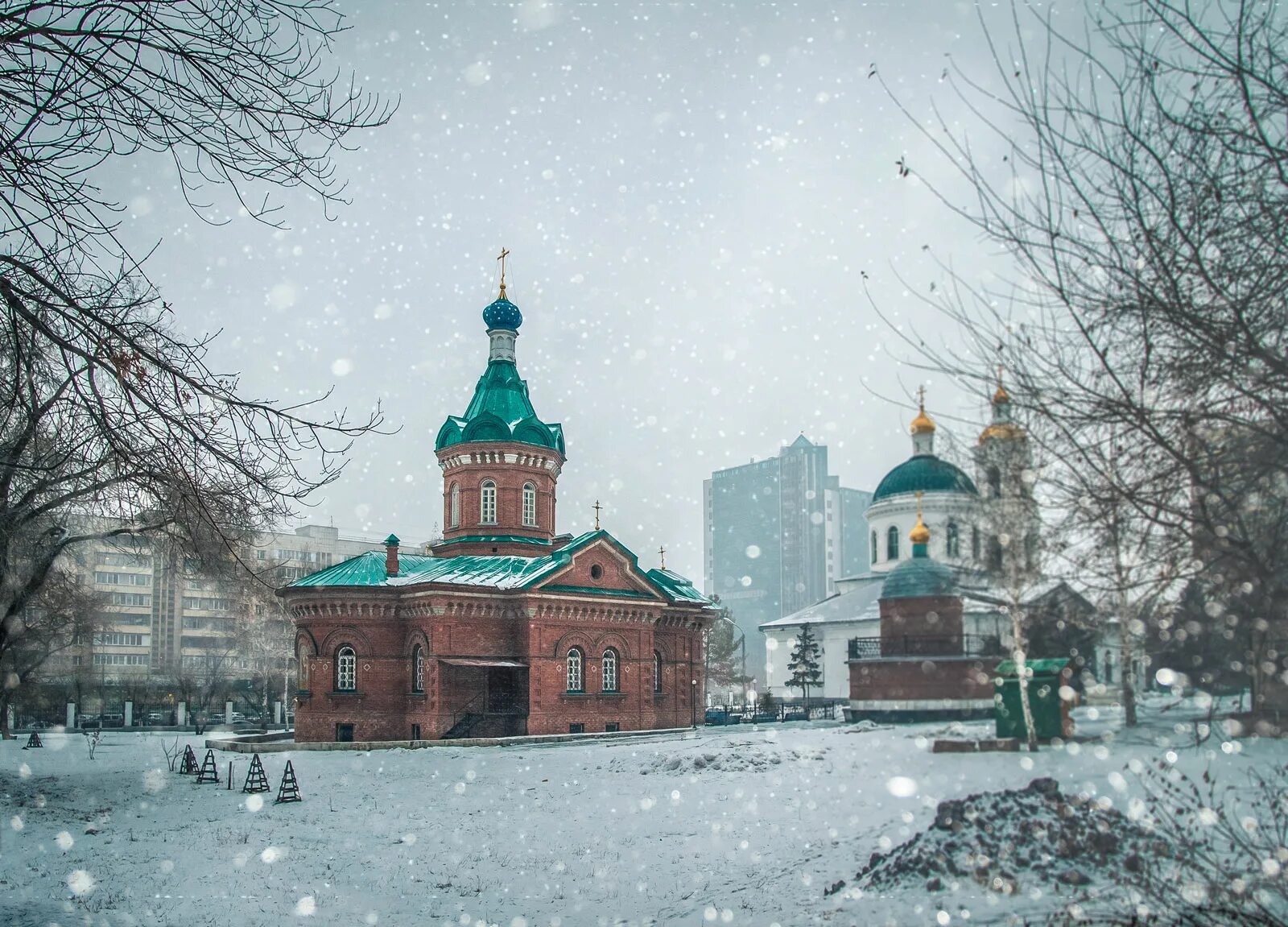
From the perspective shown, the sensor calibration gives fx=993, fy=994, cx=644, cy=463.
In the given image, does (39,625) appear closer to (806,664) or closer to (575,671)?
(575,671)

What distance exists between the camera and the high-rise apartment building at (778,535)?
426ft

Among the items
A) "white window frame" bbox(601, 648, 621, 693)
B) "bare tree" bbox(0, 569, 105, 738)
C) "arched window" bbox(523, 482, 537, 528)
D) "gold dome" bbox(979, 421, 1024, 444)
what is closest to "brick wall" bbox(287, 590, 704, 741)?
"white window frame" bbox(601, 648, 621, 693)

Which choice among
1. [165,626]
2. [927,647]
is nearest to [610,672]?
[927,647]

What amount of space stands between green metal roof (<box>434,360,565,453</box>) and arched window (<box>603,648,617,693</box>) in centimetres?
707

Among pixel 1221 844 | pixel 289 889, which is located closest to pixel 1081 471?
pixel 1221 844

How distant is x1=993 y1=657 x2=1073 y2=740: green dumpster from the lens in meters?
22.2

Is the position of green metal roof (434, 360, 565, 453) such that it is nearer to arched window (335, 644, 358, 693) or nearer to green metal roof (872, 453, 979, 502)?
arched window (335, 644, 358, 693)

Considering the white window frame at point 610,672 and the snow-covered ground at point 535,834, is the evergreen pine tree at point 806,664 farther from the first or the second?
the snow-covered ground at point 535,834

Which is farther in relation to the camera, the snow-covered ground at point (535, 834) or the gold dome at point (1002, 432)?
the snow-covered ground at point (535, 834)

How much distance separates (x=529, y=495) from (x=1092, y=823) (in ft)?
79.7

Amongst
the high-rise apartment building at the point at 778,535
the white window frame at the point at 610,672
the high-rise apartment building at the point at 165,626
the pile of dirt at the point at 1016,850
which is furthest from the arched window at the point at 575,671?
the high-rise apartment building at the point at 778,535

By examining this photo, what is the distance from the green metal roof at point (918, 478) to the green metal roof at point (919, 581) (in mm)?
9131

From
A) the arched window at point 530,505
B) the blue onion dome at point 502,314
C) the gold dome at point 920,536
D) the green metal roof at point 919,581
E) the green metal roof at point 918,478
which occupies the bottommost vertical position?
the green metal roof at point 919,581

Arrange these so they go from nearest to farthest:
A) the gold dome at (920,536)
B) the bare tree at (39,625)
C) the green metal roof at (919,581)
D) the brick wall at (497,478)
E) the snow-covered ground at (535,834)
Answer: the snow-covered ground at (535,834) → the bare tree at (39,625) → the green metal roof at (919,581) → the brick wall at (497,478) → the gold dome at (920,536)
